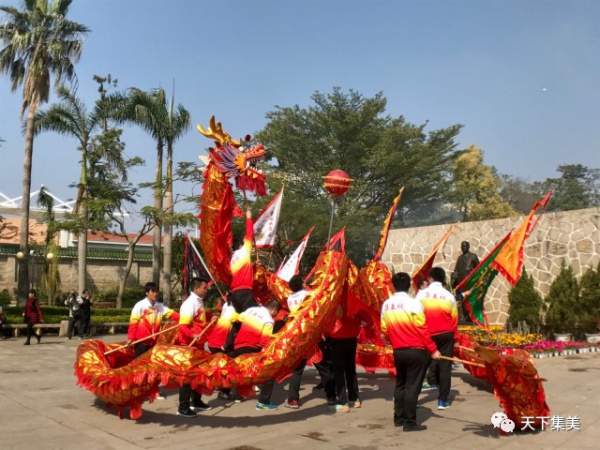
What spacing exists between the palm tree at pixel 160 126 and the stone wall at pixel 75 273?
553 centimetres

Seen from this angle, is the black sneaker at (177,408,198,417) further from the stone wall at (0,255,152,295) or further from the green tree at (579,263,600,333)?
the stone wall at (0,255,152,295)

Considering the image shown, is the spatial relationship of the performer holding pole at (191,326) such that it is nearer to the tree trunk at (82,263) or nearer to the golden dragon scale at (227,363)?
the golden dragon scale at (227,363)

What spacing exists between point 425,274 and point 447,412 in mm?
2297

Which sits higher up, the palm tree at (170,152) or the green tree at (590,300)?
the palm tree at (170,152)

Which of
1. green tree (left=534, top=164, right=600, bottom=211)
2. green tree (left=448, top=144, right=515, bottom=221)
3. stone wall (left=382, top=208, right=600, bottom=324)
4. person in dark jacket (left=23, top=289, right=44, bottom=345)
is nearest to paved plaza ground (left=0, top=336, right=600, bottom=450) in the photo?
person in dark jacket (left=23, top=289, right=44, bottom=345)

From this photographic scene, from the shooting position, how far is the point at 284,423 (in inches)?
225

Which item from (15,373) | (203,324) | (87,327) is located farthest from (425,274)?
(87,327)

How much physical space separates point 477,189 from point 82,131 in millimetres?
20523

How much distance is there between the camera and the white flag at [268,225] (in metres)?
8.09

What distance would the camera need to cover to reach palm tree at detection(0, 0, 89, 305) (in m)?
18.7

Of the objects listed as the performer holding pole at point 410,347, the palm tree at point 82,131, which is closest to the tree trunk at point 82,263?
the palm tree at point 82,131

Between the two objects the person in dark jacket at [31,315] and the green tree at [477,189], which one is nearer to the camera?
the person in dark jacket at [31,315]

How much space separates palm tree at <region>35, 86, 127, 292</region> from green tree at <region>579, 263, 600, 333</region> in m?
14.0

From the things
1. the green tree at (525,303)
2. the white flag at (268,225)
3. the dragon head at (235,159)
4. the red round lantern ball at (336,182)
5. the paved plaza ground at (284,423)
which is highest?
the dragon head at (235,159)
